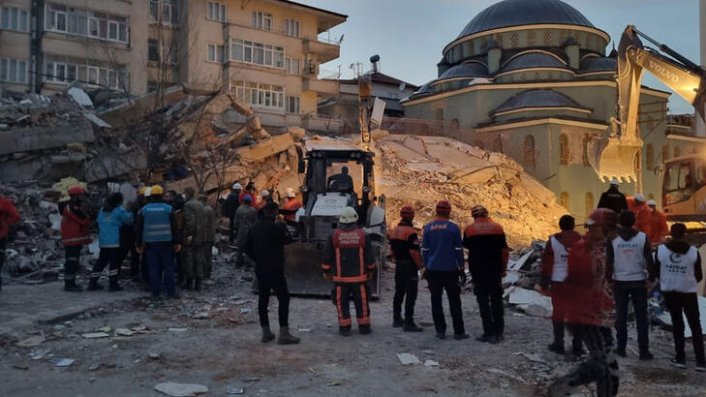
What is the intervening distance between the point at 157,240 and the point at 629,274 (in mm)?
6588

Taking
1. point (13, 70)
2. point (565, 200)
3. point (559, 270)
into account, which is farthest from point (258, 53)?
point (559, 270)

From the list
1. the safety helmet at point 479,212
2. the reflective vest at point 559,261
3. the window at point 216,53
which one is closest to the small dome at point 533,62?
the window at point 216,53

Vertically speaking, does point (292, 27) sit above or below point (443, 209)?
above

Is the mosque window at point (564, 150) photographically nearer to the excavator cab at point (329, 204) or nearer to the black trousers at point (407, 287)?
the excavator cab at point (329, 204)

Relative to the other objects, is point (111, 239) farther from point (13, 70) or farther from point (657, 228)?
point (13, 70)

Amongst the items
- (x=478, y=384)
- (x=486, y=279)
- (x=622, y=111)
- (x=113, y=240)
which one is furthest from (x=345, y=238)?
(x=622, y=111)

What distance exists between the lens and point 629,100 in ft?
47.0

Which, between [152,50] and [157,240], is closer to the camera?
[157,240]

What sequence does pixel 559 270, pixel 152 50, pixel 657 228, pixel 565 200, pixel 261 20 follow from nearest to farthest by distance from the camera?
pixel 559 270
pixel 657 228
pixel 565 200
pixel 152 50
pixel 261 20

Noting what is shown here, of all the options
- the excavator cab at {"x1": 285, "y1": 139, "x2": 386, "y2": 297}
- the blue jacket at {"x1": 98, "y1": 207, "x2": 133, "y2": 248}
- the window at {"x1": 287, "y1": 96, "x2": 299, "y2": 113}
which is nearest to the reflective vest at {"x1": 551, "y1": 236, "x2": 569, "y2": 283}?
the excavator cab at {"x1": 285, "y1": 139, "x2": 386, "y2": 297}

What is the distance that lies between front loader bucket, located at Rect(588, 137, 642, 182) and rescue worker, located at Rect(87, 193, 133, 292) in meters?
10.3

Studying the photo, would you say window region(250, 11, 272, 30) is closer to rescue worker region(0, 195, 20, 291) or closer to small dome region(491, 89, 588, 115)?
small dome region(491, 89, 588, 115)

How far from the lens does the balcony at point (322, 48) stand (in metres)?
40.1

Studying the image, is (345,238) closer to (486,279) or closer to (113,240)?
(486,279)
